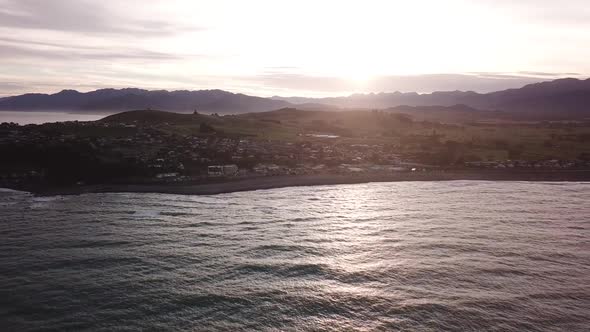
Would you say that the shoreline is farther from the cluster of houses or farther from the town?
the cluster of houses

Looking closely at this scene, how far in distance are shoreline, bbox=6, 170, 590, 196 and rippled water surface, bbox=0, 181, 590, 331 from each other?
9.53 ft

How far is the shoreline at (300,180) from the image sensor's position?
56688 millimetres

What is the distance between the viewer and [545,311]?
27734 mm

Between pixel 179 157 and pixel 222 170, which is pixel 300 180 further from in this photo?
pixel 179 157

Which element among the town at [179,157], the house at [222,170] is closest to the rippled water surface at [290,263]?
the town at [179,157]

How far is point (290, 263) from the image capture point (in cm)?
3450

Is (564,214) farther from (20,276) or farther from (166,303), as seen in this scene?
(20,276)

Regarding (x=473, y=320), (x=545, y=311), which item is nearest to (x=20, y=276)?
(x=473, y=320)

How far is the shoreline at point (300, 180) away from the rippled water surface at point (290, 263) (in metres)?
2.90

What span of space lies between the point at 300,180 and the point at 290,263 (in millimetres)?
31425

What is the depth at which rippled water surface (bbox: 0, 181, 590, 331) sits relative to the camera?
26750 millimetres

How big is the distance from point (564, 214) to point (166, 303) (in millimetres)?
46444

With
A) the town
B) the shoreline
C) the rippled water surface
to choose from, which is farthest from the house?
the rippled water surface

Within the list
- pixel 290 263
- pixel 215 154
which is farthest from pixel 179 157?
pixel 290 263
